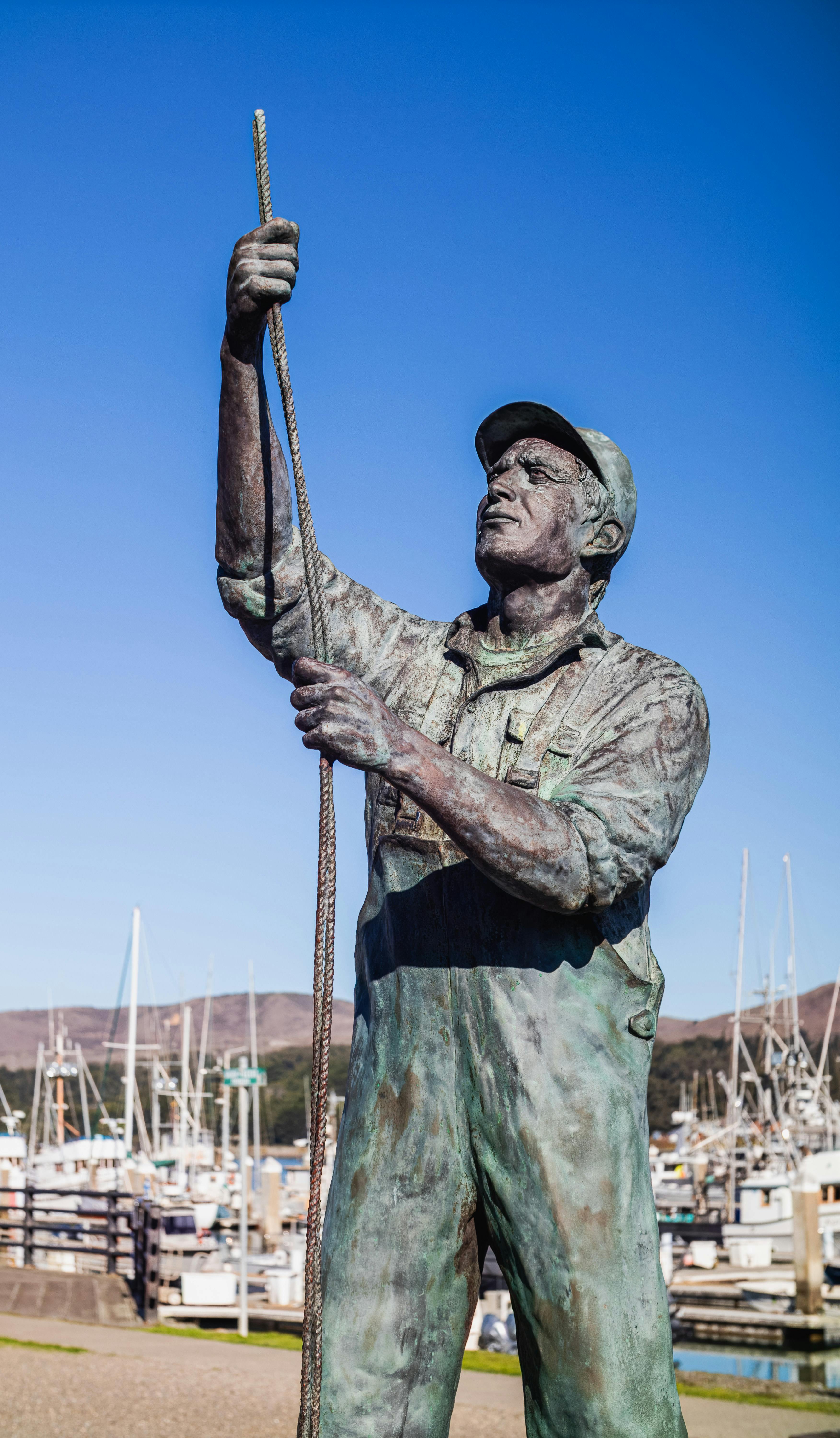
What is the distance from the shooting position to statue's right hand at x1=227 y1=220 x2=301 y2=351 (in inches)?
112

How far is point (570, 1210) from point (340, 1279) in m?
0.51

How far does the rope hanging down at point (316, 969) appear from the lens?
2.64 metres

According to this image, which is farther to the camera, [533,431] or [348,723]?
Result: [533,431]

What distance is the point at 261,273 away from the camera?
2855 mm

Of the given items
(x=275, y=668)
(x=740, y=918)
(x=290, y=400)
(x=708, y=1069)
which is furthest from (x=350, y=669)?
(x=708, y=1069)

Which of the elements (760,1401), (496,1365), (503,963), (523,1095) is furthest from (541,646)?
(496,1365)

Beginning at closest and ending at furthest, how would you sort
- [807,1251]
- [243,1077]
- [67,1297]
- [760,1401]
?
[760,1401] → [67,1297] → [243,1077] → [807,1251]

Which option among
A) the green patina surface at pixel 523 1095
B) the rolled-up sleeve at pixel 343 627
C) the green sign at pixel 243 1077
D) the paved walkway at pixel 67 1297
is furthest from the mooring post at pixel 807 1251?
the rolled-up sleeve at pixel 343 627

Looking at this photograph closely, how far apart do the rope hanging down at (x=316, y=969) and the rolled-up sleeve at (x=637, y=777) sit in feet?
1.48

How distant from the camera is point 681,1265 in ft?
106

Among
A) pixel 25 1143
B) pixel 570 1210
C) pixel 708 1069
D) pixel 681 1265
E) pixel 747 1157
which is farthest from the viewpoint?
pixel 708 1069

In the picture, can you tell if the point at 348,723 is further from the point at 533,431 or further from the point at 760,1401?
the point at 760,1401

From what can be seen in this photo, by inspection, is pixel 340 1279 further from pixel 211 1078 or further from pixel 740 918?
pixel 211 1078

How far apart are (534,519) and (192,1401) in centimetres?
943
